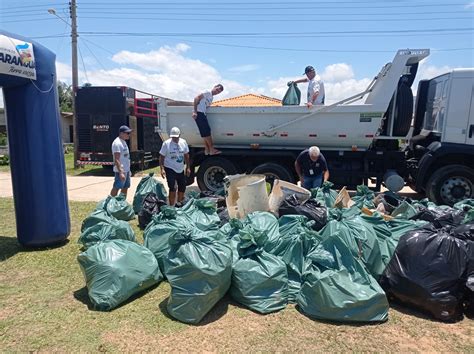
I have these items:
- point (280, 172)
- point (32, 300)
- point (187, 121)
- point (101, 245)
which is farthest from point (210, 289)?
point (187, 121)

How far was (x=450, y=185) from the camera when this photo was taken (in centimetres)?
704

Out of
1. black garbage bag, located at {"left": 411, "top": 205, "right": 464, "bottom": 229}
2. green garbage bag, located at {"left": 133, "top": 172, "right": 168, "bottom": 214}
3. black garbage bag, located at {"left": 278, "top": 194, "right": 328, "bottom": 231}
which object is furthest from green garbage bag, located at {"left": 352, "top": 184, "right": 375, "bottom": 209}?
green garbage bag, located at {"left": 133, "top": 172, "right": 168, "bottom": 214}

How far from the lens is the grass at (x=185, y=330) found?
276cm

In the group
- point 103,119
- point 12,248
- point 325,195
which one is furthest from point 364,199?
point 103,119

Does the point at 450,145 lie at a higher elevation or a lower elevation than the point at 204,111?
lower

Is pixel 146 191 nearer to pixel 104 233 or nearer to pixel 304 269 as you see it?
pixel 104 233

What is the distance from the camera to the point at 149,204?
5660 mm

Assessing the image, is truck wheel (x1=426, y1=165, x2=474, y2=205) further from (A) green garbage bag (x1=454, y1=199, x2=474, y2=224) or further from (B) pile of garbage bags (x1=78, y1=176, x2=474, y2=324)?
(B) pile of garbage bags (x1=78, y1=176, x2=474, y2=324)

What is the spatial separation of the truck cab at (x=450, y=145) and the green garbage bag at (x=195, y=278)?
5318 millimetres

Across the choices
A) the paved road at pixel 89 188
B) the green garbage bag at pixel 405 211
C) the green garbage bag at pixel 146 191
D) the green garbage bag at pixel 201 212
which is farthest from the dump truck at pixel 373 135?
the green garbage bag at pixel 201 212

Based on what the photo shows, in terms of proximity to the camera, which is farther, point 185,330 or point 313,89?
point 313,89

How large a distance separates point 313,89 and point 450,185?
9.87 ft

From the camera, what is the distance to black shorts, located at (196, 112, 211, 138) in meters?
7.95

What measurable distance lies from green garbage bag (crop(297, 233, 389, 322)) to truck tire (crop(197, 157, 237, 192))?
501cm
